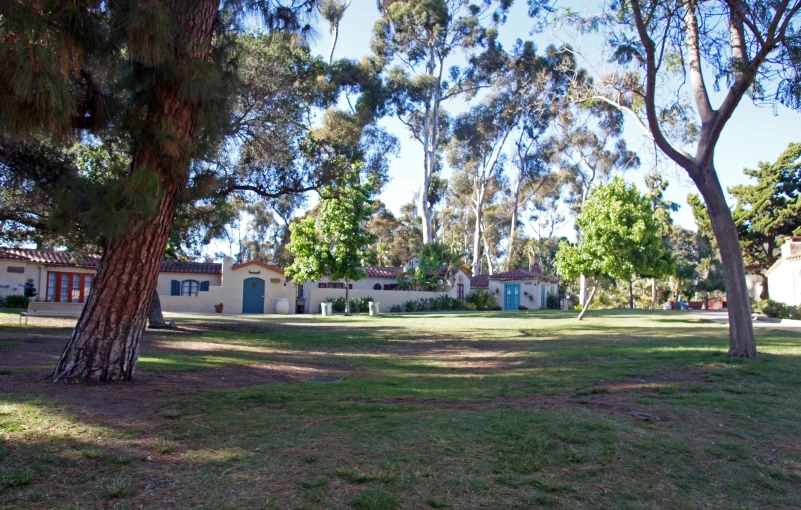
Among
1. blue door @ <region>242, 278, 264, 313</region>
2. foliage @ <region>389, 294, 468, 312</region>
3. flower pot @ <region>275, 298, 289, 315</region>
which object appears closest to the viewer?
flower pot @ <region>275, 298, 289, 315</region>

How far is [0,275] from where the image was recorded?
97.7 ft

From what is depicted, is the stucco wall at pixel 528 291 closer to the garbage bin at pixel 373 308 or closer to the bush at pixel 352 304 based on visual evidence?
the bush at pixel 352 304

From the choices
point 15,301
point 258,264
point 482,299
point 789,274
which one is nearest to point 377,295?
point 258,264

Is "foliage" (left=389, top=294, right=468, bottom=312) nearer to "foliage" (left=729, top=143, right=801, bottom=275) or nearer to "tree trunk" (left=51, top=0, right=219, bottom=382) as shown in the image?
"foliage" (left=729, top=143, right=801, bottom=275)

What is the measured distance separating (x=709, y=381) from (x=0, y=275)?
107ft

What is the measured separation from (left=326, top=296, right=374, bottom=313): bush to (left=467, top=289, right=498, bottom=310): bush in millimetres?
8958

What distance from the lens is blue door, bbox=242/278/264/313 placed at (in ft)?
117

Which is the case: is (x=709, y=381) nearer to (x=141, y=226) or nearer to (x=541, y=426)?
(x=541, y=426)

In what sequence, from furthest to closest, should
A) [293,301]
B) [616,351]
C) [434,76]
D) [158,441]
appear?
[434,76], [293,301], [616,351], [158,441]

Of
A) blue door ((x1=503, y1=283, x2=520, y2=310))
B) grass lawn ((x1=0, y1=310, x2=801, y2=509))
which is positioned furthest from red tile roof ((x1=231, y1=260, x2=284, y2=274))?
grass lawn ((x1=0, y1=310, x2=801, y2=509))

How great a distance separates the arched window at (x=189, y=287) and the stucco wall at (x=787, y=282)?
34244 mm

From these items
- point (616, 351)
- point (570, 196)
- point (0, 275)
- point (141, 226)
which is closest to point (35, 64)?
point (141, 226)

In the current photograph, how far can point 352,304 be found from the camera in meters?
36.2

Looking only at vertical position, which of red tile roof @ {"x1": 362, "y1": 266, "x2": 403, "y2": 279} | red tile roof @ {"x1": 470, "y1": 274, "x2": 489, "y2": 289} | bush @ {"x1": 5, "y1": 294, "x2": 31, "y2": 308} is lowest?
bush @ {"x1": 5, "y1": 294, "x2": 31, "y2": 308}
